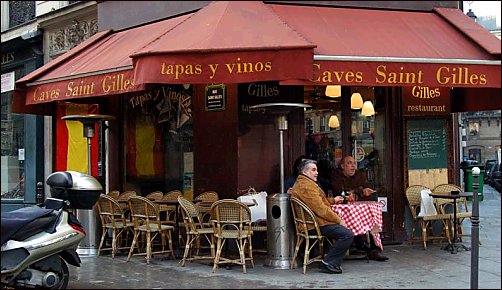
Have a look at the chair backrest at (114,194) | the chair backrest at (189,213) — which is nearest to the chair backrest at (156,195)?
the chair backrest at (114,194)

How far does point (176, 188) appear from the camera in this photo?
1120 centimetres

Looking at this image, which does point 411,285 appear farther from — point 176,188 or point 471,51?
point 176,188

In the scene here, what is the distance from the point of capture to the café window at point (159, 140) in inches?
432

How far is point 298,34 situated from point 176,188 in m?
3.75

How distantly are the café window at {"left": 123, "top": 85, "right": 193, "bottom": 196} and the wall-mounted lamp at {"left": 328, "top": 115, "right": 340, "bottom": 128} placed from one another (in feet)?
7.30

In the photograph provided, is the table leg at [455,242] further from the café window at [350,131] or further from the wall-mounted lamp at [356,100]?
the wall-mounted lamp at [356,100]

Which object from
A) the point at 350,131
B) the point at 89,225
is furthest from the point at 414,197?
the point at 89,225

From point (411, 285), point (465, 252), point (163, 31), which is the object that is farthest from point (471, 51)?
point (163, 31)

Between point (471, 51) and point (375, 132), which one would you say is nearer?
point (471, 51)

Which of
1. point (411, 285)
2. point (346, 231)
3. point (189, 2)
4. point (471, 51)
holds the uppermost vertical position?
point (189, 2)

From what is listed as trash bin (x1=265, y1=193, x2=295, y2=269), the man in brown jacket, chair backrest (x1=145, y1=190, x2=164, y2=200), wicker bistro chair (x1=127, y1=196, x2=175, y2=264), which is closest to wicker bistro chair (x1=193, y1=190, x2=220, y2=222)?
wicker bistro chair (x1=127, y1=196, x2=175, y2=264)

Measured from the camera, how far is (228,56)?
330 inches

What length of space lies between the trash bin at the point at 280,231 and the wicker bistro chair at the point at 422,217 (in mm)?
2533

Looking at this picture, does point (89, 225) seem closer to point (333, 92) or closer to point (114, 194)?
point (114, 194)
